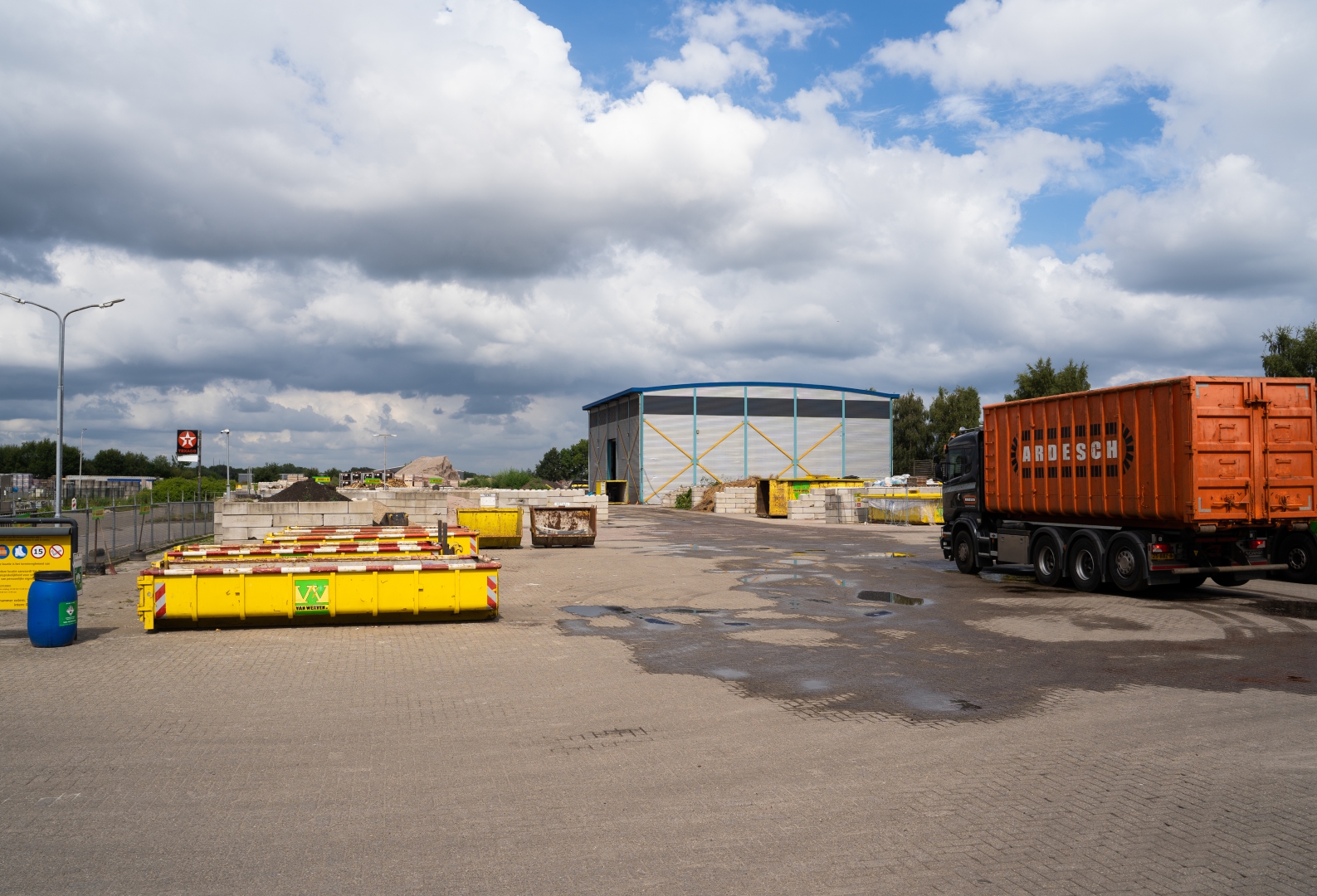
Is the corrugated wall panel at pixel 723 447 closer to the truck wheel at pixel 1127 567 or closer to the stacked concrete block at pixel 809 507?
the stacked concrete block at pixel 809 507

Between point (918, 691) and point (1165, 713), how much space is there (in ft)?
6.51

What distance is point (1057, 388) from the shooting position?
6775cm

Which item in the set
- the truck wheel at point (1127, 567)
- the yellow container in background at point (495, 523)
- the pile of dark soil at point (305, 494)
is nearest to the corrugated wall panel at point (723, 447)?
the pile of dark soil at point (305, 494)

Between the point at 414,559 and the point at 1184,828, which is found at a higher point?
the point at 414,559

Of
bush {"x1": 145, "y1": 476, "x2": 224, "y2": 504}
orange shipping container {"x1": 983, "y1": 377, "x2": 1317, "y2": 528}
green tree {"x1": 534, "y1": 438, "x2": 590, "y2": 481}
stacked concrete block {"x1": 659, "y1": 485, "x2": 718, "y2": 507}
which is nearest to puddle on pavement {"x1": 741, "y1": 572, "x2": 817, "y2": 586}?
orange shipping container {"x1": 983, "y1": 377, "x2": 1317, "y2": 528}

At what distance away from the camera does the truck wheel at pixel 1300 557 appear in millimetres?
15922

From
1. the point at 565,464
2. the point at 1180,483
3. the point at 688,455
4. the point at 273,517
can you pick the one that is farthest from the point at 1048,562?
the point at 565,464

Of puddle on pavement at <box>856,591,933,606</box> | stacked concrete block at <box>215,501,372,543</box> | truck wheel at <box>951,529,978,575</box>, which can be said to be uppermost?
stacked concrete block at <box>215,501,372,543</box>

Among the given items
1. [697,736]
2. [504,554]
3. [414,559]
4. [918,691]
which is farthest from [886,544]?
[697,736]

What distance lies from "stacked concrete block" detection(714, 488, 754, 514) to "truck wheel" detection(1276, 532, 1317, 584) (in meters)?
41.6

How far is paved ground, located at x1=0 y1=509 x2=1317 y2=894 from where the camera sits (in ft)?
14.9

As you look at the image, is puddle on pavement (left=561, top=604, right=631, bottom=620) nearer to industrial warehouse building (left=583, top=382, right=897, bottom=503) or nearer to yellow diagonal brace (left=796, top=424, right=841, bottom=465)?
industrial warehouse building (left=583, top=382, right=897, bottom=503)

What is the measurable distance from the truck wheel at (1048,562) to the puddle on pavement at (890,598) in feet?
11.0

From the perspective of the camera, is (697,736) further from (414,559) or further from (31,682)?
(414,559)
